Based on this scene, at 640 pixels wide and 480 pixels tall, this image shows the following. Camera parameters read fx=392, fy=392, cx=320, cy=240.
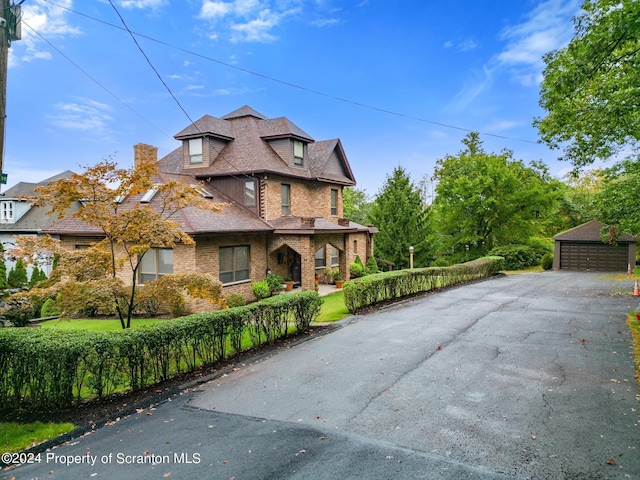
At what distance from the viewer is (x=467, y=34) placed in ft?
64.0

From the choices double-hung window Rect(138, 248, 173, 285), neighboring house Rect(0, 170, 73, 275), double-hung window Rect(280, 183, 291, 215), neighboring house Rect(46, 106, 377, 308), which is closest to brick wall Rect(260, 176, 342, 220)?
neighboring house Rect(46, 106, 377, 308)

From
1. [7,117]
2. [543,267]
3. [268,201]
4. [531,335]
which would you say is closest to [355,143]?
[543,267]

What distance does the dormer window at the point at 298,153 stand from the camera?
22.1 m

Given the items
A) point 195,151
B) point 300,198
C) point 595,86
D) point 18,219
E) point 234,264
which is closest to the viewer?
point 595,86

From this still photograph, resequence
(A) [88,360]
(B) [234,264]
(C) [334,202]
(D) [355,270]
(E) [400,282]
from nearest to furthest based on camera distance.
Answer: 1. (A) [88,360]
2. (E) [400,282]
3. (B) [234,264]
4. (D) [355,270]
5. (C) [334,202]

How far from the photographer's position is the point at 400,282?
17.3m

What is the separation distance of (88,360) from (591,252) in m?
35.5

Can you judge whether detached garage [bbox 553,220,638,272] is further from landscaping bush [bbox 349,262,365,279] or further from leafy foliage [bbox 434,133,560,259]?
landscaping bush [bbox 349,262,365,279]

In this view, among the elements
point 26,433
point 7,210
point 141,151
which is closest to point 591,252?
point 141,151

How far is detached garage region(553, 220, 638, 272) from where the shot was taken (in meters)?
30.0

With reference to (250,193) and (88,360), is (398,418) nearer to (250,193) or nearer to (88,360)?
(88,360)

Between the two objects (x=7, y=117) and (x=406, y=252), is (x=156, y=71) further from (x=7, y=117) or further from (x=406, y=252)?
(x=406, y=252)

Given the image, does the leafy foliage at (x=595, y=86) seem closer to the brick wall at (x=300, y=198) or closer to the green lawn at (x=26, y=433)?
the green lawn at (x=26, y=433)

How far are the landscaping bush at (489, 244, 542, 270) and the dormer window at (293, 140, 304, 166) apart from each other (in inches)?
741
